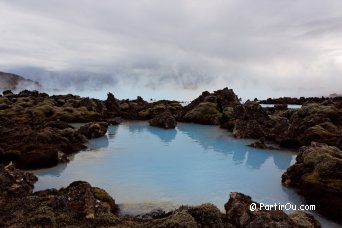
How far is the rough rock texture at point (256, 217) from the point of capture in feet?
50.7

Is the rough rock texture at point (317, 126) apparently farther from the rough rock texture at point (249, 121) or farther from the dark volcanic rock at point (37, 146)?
the dark volcanic rock at point (37, 146)

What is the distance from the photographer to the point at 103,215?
56.2 ft

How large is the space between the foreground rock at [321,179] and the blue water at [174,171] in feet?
3.43

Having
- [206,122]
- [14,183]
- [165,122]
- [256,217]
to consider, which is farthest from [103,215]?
[206,122]

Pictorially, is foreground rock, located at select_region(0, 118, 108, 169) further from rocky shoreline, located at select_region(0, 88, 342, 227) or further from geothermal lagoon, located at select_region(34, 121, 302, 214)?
geothermal lagoon, located at select_region(34, 121, 302, 214)

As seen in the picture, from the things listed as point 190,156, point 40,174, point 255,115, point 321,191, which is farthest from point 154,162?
point 255,115

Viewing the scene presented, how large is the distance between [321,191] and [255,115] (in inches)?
1530

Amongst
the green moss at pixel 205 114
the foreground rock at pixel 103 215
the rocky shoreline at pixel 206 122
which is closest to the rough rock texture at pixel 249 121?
the rocky shoreline at pixel 206 122

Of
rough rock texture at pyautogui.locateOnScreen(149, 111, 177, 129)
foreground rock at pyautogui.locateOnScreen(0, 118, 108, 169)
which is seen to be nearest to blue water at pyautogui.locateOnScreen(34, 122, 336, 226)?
foreground rock at pyautogui.locateOnScreen(0, 118, 108, 169)

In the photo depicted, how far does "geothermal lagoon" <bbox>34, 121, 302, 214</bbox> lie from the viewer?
954 inches

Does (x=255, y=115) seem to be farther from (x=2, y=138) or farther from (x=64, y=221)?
(x=64, y=221)

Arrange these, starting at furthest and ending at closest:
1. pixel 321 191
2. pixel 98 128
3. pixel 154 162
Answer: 1. pixel 98 128
2. pixel 154 162
3. pixel 321 191

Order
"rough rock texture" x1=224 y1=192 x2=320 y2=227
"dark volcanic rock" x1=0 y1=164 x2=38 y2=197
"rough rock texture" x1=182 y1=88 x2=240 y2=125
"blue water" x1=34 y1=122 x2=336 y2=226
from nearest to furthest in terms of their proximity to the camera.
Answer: "rough rock texture" x1=224 y1=192 x2=320 y2=227 < "dark volcanic rock" x1=0 y1=164 x2=38 y2=197 < "blue water" x1=34 y1=122 x2=336 y2=226 < "rough rock texture" x1=182 y1=88 x2=240 y2=125

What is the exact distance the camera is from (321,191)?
22.7 meters
